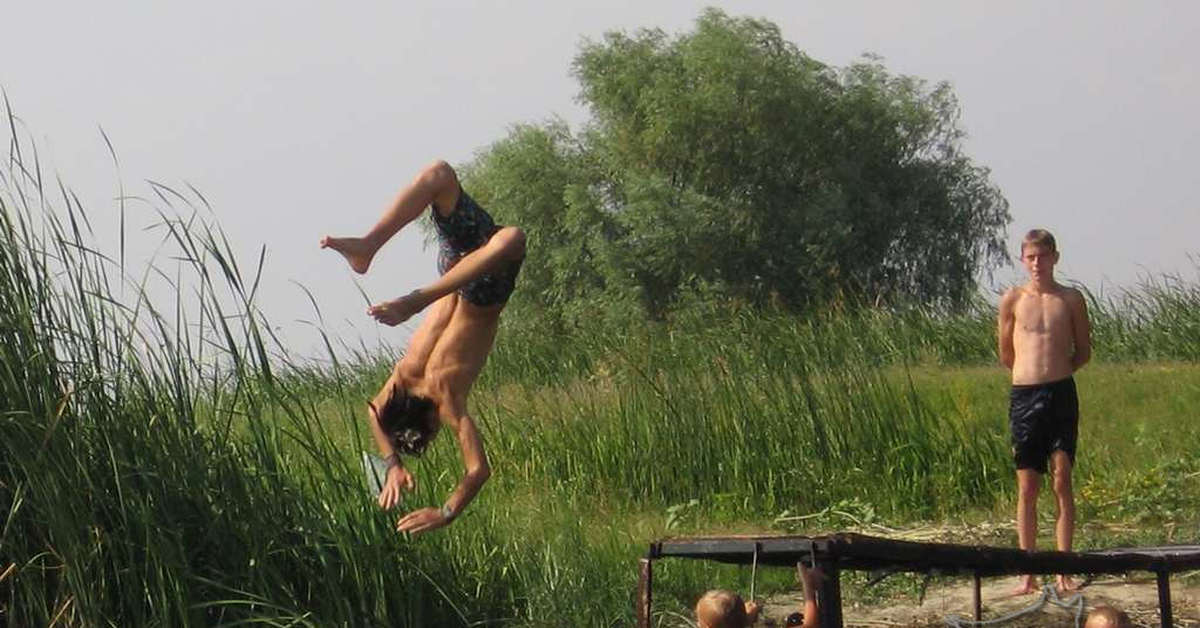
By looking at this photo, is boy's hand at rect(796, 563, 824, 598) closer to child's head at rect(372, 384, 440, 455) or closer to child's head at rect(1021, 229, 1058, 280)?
child's head at rect(372, 384, 440, 455)

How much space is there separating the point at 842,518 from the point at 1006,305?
3.40 metres

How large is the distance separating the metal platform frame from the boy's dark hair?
0.92 meters

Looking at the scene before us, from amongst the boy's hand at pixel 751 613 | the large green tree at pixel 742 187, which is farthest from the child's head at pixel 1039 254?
the large green tree at pixel 742 187

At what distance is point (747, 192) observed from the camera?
1677 inches

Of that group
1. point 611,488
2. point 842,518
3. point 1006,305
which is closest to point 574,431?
point 611,488

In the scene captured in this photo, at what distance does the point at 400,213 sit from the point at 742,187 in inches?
1452

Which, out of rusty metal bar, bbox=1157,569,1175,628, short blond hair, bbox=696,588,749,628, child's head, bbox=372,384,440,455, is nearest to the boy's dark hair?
child's head, bbox=372,384,440,455

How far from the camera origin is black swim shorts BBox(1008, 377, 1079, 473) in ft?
32.0

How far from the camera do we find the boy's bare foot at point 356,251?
616 cm

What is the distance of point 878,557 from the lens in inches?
241

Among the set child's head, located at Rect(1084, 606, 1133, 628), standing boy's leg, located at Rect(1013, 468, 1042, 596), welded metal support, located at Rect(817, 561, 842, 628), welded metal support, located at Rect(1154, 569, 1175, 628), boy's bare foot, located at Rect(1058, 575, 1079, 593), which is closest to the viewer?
welded metal support, located at Rect(817, 561, 842, 628)

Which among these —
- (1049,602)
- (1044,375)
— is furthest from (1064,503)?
(1049,602)

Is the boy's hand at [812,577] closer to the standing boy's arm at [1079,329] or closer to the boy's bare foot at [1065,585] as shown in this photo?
the boy's bare foot at [1065,585]

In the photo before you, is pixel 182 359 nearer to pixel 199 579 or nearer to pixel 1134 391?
pixel 199 579
